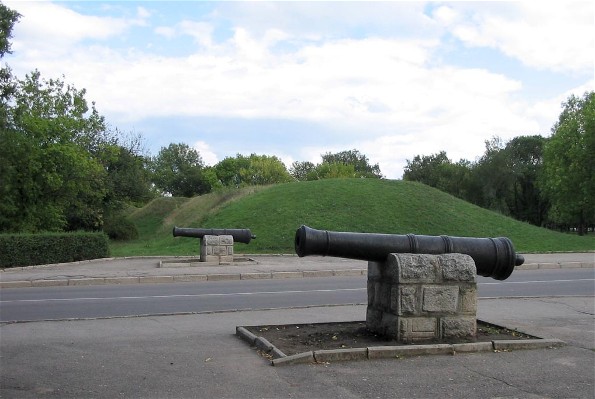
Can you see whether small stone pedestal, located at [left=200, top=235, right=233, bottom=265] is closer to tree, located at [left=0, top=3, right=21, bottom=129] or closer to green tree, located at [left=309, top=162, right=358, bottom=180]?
tree, located at [left=0, top=3, right=21, bottom=129]

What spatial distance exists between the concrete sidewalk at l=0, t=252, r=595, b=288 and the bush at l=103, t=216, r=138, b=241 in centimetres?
1690

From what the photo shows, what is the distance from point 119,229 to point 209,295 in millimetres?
28762

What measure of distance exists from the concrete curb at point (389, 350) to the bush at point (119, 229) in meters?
34.6

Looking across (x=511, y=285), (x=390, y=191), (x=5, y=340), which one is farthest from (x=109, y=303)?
(x=390, y=191)

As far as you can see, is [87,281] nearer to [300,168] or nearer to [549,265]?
[549,265]

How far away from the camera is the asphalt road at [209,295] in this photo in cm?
1173

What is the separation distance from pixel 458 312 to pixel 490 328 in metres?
1.36

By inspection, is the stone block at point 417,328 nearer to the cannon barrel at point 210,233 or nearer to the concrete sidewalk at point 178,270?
the concrete sidewalk at point 178,270

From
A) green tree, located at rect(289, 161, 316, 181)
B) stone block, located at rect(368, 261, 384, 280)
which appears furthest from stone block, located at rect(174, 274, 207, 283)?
green tree, located at rect(289, 161, 316, 181)

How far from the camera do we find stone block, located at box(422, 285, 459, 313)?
757 centimetres

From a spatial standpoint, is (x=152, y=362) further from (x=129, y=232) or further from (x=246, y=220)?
(x=129, y=232)

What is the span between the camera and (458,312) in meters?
7.75

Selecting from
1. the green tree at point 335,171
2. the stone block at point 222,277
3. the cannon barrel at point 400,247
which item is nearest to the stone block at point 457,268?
the cannon barrel at point 400,247

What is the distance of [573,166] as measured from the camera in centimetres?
4919
